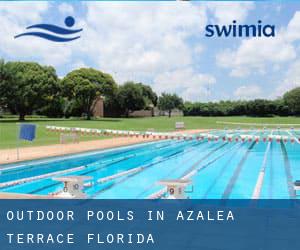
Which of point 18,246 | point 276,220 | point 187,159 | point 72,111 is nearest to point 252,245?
point 276,220

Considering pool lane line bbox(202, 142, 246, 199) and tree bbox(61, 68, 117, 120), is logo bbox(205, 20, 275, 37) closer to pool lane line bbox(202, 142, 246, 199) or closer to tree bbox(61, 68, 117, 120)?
pool lane line bbox(202, 142, 246, 199)

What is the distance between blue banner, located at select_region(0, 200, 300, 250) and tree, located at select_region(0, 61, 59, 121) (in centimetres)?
3476

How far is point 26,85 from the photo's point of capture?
40938mm

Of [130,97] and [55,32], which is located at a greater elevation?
[55,32]

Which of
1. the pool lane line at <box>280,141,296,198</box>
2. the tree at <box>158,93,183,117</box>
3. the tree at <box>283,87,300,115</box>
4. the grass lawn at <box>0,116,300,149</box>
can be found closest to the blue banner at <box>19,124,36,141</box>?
the grass lawn at <box>0,116,300,149</box>

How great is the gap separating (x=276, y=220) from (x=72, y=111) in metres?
51.2

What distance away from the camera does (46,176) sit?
33.6ft

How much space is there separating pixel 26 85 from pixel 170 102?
104 feet

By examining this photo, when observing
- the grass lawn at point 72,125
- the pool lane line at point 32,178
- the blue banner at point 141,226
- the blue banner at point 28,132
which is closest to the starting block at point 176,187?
the blue banner at point 141,226

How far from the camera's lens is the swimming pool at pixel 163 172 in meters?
8.82

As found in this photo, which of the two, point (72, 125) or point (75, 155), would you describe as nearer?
point (75, 155)

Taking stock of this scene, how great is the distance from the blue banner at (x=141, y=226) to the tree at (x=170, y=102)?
61.6 metres

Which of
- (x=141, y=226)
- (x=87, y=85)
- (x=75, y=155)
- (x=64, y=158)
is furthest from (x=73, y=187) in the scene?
(x=87, y=85)

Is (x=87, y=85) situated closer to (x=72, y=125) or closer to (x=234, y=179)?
(x=72, y=125)
